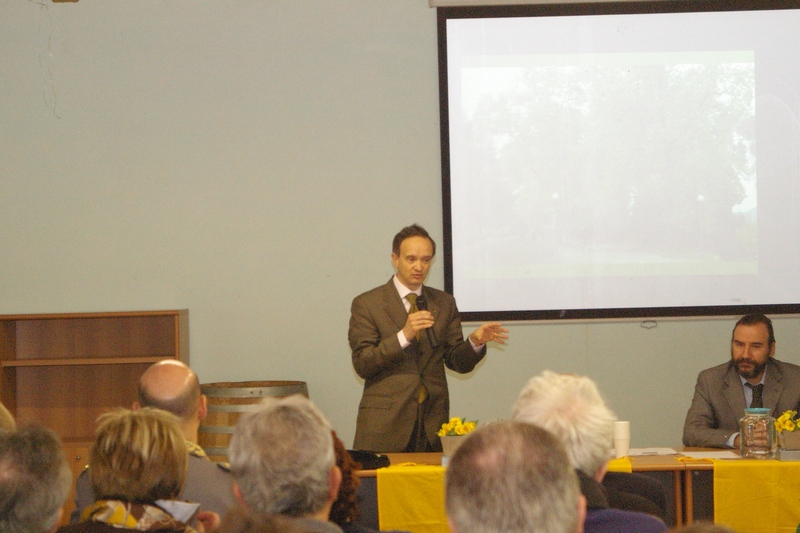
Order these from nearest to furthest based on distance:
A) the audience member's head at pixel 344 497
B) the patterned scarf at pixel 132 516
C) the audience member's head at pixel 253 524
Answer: the audience member's head at pixel 253 524 < the patterned scarf at pixel 132 516 < the audience member's head at pixel 344 497

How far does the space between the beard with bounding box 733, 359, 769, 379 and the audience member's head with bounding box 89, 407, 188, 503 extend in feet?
9.33

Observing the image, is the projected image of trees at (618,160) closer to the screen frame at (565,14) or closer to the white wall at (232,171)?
the screen frame at (565,14)

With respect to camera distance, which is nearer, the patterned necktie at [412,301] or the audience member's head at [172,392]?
the audience member's head at [172,392]

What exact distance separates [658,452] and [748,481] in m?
0.44

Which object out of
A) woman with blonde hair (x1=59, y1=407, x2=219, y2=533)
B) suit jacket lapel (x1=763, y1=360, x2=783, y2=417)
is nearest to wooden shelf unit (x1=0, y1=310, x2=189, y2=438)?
suit jacket lapel (x1=763, y1=360, x2=783, y2=417)

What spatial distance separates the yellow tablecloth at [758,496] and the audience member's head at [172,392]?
195cm

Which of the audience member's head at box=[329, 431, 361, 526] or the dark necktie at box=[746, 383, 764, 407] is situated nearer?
the audience member's head at box=[329, 431, 361, 526]

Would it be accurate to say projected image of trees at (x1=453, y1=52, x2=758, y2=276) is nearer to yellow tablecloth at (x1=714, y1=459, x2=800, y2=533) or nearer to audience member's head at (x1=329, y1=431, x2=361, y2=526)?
yellow tablecloth at (x1=714, y1=459, x2=800, y2=533)

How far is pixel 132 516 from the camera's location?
1724 millimetres

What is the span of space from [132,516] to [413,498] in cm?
160

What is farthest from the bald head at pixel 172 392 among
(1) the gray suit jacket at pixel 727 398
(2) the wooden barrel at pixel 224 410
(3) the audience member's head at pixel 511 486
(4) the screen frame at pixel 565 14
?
(4) the screen frame at pixel 565 14

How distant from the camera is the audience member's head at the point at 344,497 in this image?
1.85 m

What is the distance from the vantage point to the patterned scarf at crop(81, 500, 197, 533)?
171 centimetres

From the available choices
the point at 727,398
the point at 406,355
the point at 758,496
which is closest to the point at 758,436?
the point at 758,496
